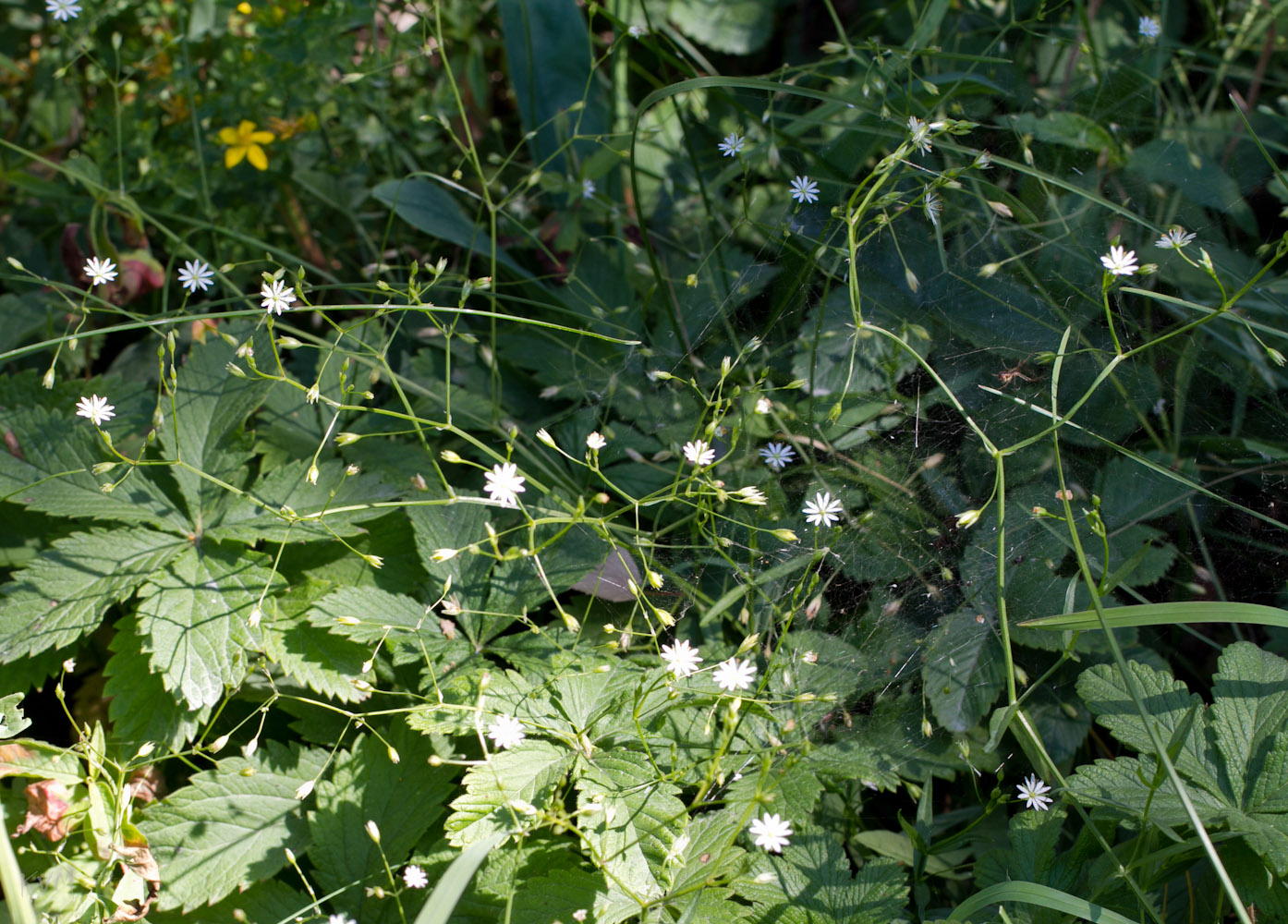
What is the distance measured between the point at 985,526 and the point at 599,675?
2.39ft

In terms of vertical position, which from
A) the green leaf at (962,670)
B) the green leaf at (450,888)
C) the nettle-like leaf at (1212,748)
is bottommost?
the nettle-like leaf at (1212,748)

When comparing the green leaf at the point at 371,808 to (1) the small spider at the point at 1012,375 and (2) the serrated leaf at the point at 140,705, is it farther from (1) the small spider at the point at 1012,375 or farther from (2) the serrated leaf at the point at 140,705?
(1) the small spider at the point at 1012,375

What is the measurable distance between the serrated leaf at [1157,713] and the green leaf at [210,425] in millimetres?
1483

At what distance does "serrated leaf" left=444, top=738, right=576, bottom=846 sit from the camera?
123 cm

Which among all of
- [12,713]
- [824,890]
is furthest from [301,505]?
[824,890]

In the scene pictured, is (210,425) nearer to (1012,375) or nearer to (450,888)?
(450,888)

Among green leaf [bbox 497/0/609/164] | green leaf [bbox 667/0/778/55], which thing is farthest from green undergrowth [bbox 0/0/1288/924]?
green leaf [bbox 667/0/778/55]

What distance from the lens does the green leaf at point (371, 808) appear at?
1357mm

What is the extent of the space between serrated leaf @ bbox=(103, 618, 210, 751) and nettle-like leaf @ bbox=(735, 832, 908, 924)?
3.00 feet

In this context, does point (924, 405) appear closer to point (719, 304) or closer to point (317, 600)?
point (719, 304)

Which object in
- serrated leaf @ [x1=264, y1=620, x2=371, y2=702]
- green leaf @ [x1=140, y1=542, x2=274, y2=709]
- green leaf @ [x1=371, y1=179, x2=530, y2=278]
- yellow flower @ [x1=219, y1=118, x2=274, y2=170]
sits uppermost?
yellow flower @ [x1=219, y1=118, x2=274, y2=170]

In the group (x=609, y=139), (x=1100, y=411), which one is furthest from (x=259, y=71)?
(x=1100, y=411)

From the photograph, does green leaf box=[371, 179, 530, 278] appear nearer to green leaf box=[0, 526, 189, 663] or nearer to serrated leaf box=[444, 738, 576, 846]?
green leaf box=[0, 526, 189, 663]

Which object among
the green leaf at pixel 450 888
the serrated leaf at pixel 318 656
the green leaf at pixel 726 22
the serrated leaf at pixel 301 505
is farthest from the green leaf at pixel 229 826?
the green leaf at pixel 726 22
